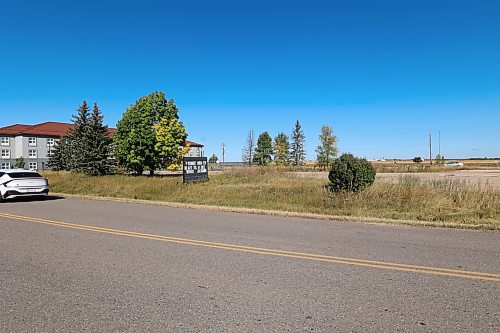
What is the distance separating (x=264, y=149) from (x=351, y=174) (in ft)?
214

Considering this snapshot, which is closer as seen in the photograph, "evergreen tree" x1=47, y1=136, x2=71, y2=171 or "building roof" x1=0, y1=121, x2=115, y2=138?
"evergreen tree" x1=47, y1=136, x2=71, y2=171

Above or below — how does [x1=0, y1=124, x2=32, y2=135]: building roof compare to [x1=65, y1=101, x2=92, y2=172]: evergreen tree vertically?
above

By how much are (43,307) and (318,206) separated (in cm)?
1026

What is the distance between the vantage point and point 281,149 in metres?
79.5

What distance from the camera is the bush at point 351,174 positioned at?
539 inches

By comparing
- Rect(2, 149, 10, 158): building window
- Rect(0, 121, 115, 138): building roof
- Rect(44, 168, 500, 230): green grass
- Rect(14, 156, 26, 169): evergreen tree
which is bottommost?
Rect(44, 168, 500, 230): green grass

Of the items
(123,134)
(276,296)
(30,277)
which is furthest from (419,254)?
(123,134)

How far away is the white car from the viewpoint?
15.7 meters

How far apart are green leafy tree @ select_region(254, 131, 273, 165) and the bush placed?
2534 inches

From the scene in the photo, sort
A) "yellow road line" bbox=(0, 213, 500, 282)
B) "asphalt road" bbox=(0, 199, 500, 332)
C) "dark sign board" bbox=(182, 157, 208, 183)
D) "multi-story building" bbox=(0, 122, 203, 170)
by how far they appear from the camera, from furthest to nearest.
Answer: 1. "multi-story building" bbox=(0, 122, 203, 170)
2. "dark sign board" bbox=(182, 157, 208, 183)
3. "yellow road line" bbox=(0, 213, 500, 282)
4. "asphalt road" bbox=(0, 199, 500, 332)

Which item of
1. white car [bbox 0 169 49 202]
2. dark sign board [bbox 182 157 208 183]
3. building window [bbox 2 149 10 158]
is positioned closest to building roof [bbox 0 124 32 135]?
building window [bbox 2 149 10 158]

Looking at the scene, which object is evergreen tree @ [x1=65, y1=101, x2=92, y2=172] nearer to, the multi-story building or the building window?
the multi-story building

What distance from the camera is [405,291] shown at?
439 cm

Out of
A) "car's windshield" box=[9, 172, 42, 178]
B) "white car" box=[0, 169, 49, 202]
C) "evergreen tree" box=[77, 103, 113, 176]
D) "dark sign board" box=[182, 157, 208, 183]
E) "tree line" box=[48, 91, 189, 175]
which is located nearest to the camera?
"white car" box=[0, 169, 49, 202]
